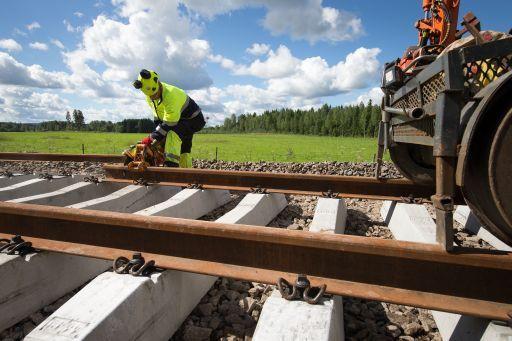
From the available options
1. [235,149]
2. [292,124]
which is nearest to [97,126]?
[292,124]

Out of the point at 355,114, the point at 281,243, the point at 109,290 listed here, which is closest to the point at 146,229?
the point at 109,290

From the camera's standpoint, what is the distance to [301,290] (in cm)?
177

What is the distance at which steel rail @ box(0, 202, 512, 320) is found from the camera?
1.72m

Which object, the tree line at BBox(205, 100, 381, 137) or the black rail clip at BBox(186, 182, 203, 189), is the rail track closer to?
the black rail clip at BBox(186, 182, 203, 189)

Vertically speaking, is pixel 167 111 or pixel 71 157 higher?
pixel 167 111

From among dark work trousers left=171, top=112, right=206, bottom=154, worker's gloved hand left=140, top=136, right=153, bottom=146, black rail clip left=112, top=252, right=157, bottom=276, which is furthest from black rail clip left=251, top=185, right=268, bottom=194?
dark work trousers left=171, top=112, right=206, bottom=154

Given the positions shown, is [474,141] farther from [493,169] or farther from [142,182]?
[142,182]

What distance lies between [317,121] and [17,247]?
12221 cm

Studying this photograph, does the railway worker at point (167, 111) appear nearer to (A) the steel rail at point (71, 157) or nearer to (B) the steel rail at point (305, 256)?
(A) the steel rail at point (71, 157)

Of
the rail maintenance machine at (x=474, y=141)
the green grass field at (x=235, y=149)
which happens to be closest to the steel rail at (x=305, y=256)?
the rail maintenance machine at (x=474, y=141)

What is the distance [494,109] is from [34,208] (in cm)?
315

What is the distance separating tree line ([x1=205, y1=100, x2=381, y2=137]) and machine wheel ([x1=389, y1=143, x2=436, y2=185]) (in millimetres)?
93451

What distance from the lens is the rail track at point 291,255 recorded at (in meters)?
1.72

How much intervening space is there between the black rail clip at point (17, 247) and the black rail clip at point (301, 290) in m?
1.73
